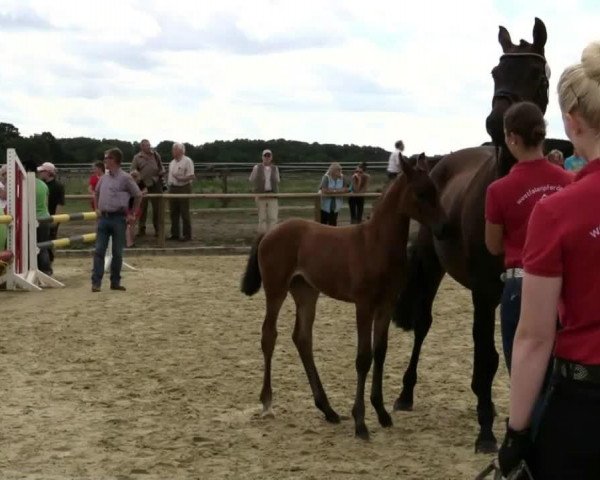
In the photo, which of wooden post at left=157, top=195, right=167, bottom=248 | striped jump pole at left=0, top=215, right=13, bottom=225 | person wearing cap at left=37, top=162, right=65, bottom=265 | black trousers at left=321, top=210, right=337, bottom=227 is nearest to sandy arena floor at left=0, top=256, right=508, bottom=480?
striped jump pole at left=0, top=215, right=13, bottom=225

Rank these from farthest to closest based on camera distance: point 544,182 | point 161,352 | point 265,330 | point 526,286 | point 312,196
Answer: point 312,196, point 161,352, point 265,330, point 544,182, point 526,286

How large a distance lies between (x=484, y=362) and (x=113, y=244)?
792cm

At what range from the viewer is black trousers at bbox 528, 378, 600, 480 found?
7.79 feet

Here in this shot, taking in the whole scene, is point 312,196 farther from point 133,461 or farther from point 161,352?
point 133,461

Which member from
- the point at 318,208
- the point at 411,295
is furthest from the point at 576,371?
the point at 318,208

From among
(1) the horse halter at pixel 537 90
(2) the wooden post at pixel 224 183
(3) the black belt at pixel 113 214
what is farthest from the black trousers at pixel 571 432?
(2) the wooden post at pixel 224 183

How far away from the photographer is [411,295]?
25.1 feet

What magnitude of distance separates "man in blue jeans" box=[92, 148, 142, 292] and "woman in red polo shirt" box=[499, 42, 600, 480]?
1072 cm

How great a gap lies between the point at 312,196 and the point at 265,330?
12690 millimetres

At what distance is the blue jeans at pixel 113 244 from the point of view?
42.8 ft

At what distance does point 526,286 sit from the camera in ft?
7.85

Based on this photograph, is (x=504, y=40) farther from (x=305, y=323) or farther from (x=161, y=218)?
(x=161, y=218)

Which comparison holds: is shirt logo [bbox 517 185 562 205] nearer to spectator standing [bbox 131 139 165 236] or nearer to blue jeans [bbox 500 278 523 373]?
blue jeans [bbox 500 278 523 373]

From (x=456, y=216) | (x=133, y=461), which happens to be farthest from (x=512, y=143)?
(x=133, y=461)
